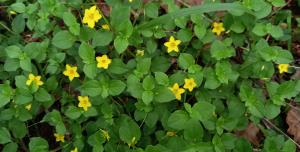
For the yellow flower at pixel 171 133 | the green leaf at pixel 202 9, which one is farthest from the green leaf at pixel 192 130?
the green leaf at pixel 202 9

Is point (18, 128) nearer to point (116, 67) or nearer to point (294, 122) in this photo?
point (116, 67)

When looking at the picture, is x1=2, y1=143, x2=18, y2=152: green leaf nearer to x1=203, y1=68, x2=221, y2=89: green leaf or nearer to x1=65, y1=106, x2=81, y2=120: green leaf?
x1=65, y1=106, x2=81, y2=120: green leaf

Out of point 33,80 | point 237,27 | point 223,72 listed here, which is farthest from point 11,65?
point 237,27

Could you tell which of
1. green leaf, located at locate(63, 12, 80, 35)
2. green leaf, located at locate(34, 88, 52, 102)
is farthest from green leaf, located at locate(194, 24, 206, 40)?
green leaf, located at locate(34, 88, 52, 102)

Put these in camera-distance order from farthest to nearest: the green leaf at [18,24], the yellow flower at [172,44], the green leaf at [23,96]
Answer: the green leaf at [18,24]
the yellow flower at [172,44]
the green leaf at [23,96]

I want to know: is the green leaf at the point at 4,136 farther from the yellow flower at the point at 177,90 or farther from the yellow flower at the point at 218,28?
the yellow flower at the point at 218,28

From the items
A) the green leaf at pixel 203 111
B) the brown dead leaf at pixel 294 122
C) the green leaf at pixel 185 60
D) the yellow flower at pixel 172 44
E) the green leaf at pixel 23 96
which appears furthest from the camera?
the brown dead leaf at pixel 294 122

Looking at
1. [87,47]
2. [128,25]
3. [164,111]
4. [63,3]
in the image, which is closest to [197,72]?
[164,111]

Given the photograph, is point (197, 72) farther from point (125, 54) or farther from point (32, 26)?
point (32, 26)
